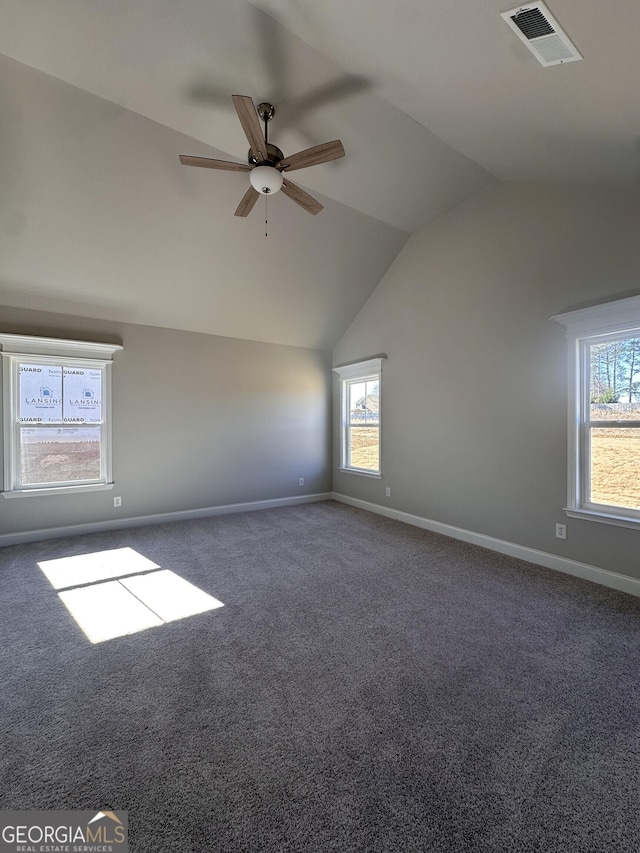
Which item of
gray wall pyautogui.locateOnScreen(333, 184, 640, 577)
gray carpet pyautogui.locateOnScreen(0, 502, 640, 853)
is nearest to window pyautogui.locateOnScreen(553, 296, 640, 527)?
gray wall pyautogui.locateOnScreen(333, 184, 640, 577)

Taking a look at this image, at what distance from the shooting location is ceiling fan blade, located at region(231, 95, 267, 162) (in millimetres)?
2053

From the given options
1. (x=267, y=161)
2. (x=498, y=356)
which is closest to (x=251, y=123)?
(x=267, y=161)

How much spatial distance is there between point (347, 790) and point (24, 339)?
15.8 feet

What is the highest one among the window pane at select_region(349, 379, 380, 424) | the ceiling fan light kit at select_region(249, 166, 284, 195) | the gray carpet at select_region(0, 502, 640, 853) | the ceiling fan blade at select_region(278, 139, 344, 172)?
the ceiling fan blade at select_region(278, 139, 344, 172)

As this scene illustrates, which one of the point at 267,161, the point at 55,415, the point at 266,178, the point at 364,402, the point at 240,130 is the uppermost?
the point at 240,130

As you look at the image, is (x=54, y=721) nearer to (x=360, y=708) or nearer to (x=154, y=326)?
(x=360, y=708)

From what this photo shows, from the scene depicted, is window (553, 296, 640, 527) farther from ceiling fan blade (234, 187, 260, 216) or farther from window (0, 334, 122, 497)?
window (0, 334, 122, 497)

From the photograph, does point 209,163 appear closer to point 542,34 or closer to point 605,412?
point 542,34

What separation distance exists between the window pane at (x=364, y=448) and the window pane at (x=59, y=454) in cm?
353
